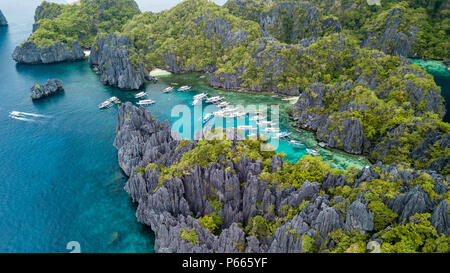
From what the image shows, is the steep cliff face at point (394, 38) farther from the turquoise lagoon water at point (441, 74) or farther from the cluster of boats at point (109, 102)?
the cluster of boats at point (109, 102)

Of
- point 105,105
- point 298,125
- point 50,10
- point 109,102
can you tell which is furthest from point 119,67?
point 50,10

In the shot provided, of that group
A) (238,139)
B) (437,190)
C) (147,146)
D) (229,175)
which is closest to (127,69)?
(147,146)

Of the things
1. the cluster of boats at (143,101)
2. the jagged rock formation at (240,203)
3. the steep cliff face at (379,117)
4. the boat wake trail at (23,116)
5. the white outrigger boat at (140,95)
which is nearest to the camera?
the jagged rock formation at (240,203)

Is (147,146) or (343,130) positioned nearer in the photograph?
(147,146)

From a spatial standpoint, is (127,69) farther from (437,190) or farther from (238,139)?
(437,190)

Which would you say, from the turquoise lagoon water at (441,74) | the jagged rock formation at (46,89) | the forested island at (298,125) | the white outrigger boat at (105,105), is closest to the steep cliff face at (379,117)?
the forested island at (298,125)

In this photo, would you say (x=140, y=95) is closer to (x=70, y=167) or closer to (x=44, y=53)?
(x=70, y=167)

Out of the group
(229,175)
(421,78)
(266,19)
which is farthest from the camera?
(266,19)
